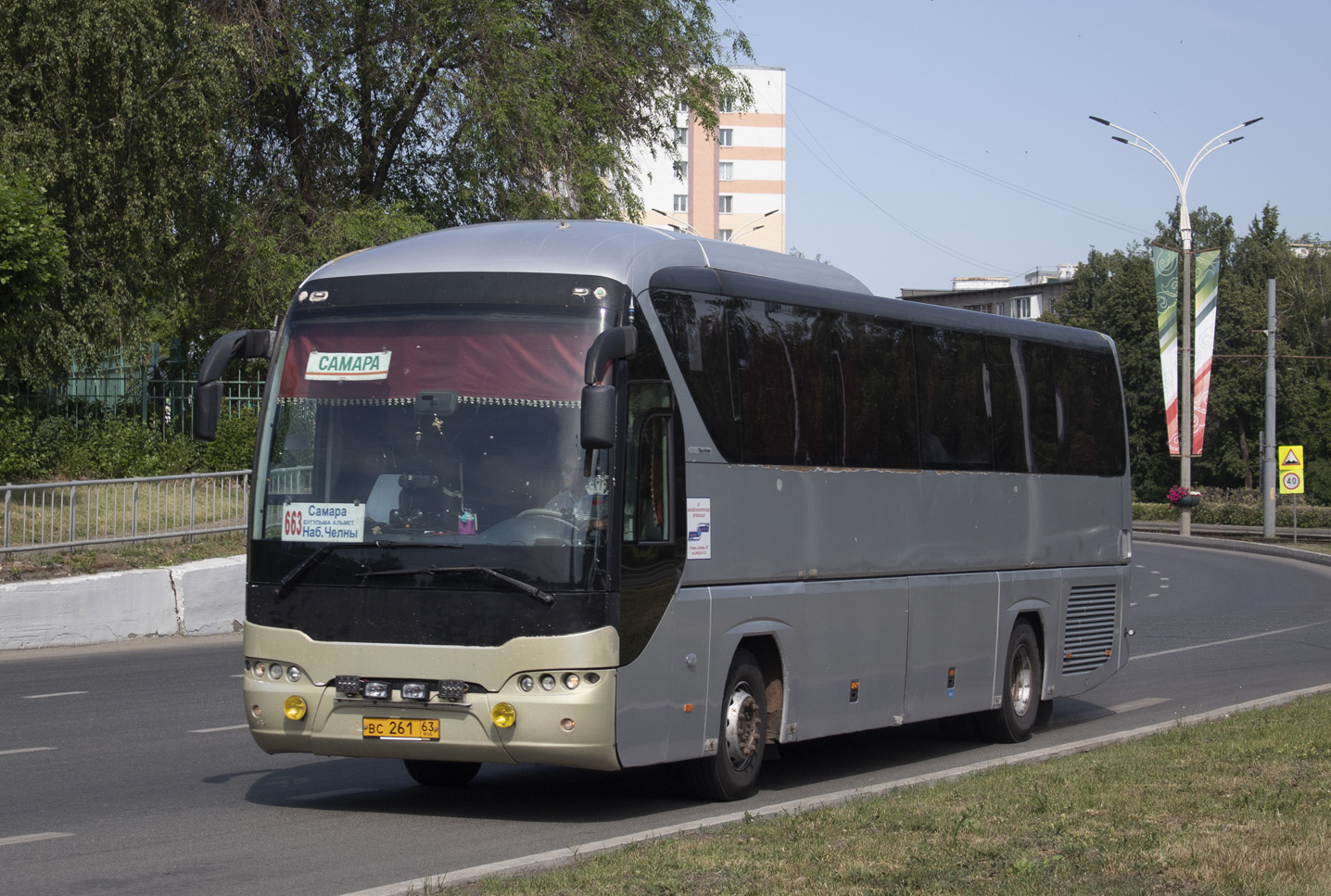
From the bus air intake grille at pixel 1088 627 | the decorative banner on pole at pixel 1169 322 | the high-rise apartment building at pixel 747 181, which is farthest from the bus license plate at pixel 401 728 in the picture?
the high-rise apartment building at pixel 747 181

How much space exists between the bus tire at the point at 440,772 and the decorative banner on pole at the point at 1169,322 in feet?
127

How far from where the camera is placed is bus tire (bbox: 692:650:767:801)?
9875 mm

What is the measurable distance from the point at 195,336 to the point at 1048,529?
2287 cm

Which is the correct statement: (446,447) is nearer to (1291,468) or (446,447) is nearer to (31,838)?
(31,838)

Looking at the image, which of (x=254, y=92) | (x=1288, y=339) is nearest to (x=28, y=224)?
(x=254, y=92)

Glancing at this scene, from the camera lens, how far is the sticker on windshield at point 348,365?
9273 millimetres

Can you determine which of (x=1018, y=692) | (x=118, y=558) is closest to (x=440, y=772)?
(x=1018, y=692)

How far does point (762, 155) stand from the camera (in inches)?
4555

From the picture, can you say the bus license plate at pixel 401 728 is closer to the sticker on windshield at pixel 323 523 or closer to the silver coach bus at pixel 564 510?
the silver coach bus at pixel 564 510

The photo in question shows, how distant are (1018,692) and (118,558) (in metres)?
13.5

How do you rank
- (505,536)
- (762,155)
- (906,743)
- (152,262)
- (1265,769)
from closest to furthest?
(505,536)
(1265,769)
(906,743)
(152,262)
(762,155)

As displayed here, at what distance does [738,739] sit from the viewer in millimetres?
10102

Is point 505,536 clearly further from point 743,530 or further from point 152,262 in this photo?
point 152,262

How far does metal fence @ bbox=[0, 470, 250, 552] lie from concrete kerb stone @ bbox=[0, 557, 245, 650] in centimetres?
90
